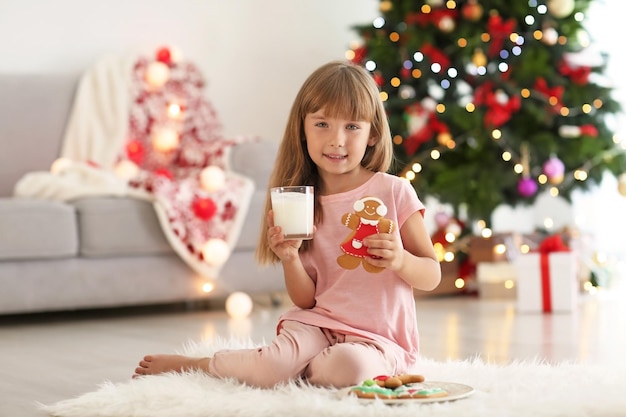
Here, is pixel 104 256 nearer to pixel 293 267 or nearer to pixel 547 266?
pixel 547 266

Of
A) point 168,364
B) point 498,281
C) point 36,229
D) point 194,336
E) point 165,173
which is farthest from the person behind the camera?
point 498,281

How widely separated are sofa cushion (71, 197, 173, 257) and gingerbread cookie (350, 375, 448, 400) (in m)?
2.08

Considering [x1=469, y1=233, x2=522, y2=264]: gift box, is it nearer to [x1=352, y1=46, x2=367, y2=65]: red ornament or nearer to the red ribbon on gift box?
the red ribbon on gift box

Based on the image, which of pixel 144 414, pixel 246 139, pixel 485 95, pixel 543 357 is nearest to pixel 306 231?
pixel 144 414

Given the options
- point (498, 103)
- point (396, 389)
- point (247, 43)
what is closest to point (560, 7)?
point (498, 103)

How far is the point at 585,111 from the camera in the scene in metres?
4.59

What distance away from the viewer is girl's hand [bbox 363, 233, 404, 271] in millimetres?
1949

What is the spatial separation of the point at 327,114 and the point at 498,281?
8.40ft

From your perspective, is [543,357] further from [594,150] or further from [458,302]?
[594,150]

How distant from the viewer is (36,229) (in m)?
3.68

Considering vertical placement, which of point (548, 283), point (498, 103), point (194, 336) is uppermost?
point (498, 103)

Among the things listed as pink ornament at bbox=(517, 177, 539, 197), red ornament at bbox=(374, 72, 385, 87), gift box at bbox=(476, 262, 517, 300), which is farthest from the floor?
red ornament at bbox=(374, 72, 385, 87)

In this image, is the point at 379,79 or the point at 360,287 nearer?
A: the point at 360,287

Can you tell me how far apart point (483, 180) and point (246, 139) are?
1.07 metres
